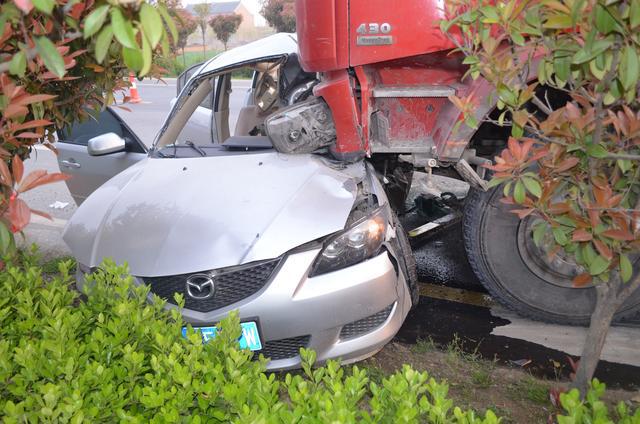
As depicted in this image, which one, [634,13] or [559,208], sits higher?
[634,13]

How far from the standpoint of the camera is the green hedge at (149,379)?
1.55 m

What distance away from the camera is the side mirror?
4.07m

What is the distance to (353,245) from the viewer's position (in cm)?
292

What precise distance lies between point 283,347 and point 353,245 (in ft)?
1.95

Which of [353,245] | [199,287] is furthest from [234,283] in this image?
[353,245]

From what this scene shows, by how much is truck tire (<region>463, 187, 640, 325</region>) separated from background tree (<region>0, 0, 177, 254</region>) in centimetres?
219

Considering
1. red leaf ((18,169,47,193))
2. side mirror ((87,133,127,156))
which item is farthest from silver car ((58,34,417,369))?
red leaf ((18,169,47,193))

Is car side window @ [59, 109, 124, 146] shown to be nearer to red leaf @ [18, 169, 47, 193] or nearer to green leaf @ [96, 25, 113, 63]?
red leaf @ [18, 169, 47, 193]

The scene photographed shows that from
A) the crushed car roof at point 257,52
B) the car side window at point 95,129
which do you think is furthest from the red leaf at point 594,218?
the car side window at point 95,129

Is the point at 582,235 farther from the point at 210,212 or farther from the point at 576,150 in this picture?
the point at 210,212

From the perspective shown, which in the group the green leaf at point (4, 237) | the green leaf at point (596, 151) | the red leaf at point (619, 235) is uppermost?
the green leaf at point (4, 237)

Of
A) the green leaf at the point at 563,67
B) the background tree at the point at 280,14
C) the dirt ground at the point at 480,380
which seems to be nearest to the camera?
the green leaf at the point at 563,67

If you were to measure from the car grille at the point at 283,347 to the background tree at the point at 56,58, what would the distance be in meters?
1.32

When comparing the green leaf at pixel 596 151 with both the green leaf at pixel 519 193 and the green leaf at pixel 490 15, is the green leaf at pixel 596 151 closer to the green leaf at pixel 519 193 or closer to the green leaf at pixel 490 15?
the green leaf at pixel 519 193
